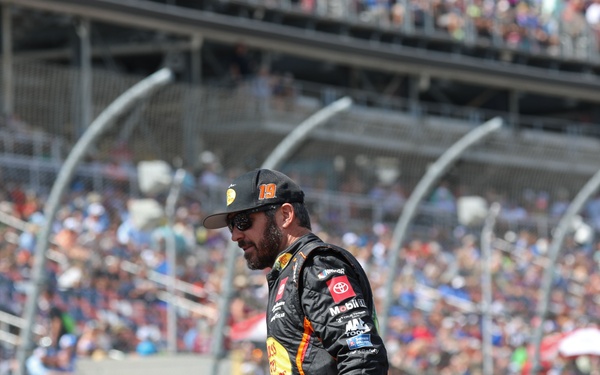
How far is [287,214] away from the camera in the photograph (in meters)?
4.77

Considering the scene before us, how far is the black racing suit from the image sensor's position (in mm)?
4461

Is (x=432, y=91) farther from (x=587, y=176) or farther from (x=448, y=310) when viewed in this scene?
(x=448, y=310)

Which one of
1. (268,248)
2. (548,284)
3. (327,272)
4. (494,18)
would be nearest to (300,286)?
(327,272)

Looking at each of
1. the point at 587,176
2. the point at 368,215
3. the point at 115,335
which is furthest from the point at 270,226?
Result: the point at 587,176

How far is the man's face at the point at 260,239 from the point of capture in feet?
15.6

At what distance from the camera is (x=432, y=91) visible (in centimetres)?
2850

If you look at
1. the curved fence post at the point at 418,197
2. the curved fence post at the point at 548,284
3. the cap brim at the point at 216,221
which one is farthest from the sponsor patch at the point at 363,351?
the curved fence post at the point at 548,284

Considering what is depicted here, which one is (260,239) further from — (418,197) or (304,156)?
(304,156)

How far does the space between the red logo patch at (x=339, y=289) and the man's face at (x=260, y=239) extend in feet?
1.06

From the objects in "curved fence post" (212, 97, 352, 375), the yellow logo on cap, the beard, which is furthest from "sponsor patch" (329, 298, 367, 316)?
"curved fence post" (212, 97, 352, 375)

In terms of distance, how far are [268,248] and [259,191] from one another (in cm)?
21

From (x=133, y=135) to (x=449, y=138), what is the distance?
20.1ft

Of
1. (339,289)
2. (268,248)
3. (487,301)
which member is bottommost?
(487,301)

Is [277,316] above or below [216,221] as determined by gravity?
below
